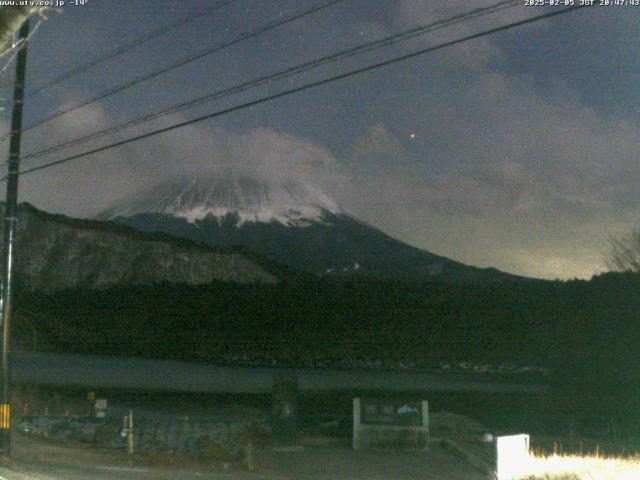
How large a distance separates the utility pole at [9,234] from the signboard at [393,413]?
8.24 meters

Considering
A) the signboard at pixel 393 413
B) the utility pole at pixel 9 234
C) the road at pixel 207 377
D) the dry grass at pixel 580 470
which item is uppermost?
the utility pole at pixel 9 234

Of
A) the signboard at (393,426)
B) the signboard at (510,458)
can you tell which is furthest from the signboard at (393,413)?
the signboard at (510,458)

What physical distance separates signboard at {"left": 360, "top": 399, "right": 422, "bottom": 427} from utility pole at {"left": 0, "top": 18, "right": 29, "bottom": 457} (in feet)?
27.0

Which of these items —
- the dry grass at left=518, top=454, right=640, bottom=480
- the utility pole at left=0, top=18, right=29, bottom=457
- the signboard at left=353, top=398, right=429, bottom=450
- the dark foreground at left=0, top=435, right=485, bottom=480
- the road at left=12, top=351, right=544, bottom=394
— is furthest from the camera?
the road at left=12, top=351, right=544, bottom=394

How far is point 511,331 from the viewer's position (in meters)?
67.1

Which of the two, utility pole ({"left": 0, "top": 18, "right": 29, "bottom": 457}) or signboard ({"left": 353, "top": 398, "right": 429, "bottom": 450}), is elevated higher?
utility pole ({"left": 0, "top": 18, "right": 29, "bottom": 457})

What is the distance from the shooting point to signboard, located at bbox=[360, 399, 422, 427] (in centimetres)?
1973

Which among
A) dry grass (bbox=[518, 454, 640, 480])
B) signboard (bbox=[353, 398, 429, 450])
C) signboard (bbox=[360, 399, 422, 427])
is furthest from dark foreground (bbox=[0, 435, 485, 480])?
dry grass (bbox=[518, 454, 640, 480])

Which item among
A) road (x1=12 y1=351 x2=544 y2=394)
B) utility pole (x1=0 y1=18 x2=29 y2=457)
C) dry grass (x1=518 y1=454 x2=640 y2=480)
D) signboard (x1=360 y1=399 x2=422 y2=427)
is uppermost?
utility pole (x1=0 y1=18 x2=29 y2=457)

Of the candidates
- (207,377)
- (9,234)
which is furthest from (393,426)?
(207,377)

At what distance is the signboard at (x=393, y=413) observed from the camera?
777 inches

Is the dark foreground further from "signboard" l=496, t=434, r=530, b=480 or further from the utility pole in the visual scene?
"signboard" l=496, t=434, r=530, b=480

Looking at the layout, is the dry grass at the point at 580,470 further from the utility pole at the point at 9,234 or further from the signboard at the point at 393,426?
the utility pole at the point at 9,234

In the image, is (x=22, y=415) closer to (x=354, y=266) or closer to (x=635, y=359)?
(x=635, y=359)
